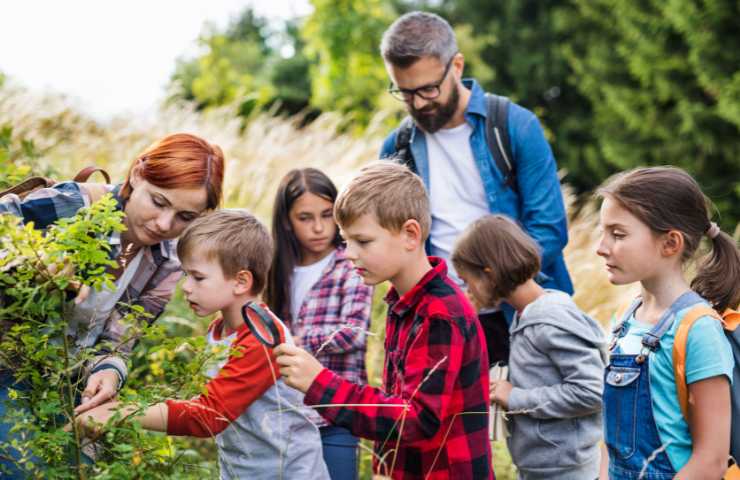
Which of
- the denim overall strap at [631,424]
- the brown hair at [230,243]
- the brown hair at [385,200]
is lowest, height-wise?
the denim overall strap at [631,424]

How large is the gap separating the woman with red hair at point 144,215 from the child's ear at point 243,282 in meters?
0.31

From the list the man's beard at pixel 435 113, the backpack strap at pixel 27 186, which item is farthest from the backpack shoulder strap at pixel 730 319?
the backpack strap at pixel 27 186

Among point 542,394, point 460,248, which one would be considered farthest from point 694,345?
point 460,248

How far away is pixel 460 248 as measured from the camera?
3441 mm

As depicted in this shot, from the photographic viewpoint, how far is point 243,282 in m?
2.95

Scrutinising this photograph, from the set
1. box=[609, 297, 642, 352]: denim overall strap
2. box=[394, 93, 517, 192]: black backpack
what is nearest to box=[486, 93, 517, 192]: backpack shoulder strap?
box=[394, 93, 517, 192]: black backpack

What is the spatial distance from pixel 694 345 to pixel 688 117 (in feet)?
34.4

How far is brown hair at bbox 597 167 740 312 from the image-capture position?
2.72 metres

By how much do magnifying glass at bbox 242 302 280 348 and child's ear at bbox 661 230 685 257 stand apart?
4.30ft

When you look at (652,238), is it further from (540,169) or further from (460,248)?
(540,169)

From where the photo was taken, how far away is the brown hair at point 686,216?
8.93 ft

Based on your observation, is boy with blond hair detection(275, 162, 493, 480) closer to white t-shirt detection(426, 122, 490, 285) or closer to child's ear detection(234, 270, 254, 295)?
child's ear detection(234, 270, 254, 295)

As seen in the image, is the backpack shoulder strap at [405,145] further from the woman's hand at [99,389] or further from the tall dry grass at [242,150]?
the woman's hand at [99,389]

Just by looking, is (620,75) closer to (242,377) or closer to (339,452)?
(339,452)
